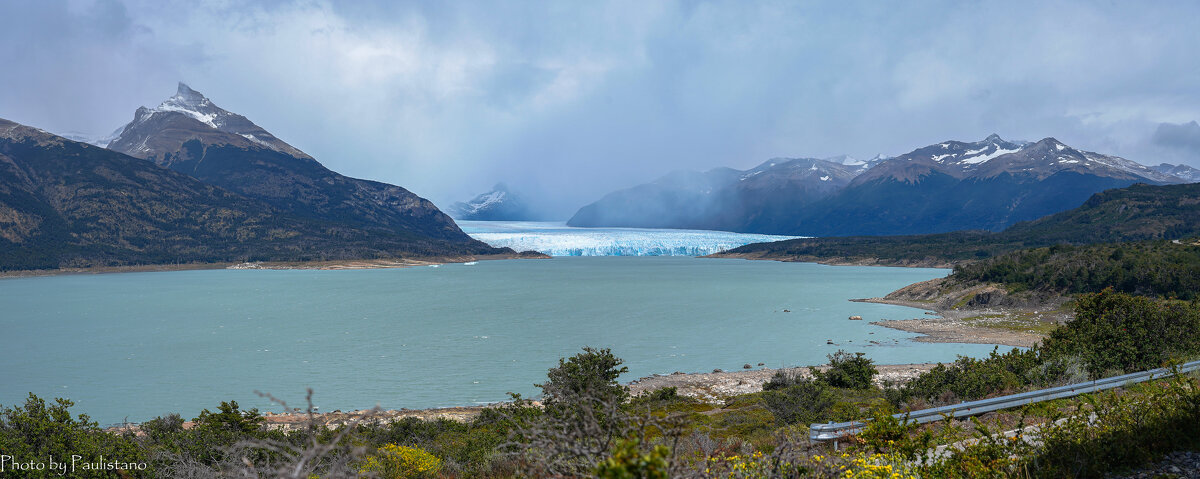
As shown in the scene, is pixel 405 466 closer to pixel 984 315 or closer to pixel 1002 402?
pixel 1002 402

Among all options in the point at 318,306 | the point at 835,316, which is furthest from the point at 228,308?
the point at 835,316

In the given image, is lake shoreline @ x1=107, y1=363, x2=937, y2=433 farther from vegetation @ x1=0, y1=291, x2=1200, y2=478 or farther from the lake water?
vegetation @ x1=0, y1=291, x2=1200, y2=478

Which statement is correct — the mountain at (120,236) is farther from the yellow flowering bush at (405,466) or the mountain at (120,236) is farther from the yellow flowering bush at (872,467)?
the yellow flowering bush at (872,467)

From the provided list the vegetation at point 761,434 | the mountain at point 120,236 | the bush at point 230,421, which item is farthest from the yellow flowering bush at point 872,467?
the mountain at point 120,236

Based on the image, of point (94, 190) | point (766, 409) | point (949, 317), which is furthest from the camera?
point (94, 190)

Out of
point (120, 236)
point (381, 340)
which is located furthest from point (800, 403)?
point (120, 236)

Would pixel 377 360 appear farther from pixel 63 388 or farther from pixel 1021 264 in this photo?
pixel 1021 264
